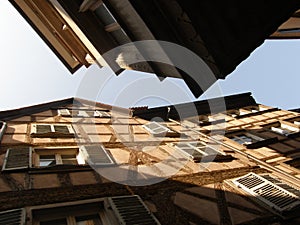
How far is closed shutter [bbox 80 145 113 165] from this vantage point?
19.8 ft

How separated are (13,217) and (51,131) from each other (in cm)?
414

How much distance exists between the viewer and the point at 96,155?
6395mm

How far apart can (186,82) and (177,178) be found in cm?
290

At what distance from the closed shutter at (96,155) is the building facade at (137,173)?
3 centimetres

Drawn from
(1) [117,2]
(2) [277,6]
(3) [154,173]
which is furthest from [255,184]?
(1) [117,2]

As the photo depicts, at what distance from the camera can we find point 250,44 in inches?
126

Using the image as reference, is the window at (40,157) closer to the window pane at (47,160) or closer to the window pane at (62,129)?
the window pane at (47,160)

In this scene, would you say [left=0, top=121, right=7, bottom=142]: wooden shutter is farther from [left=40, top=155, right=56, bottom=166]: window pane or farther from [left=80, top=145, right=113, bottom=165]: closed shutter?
[left=80, top=145, right=113, bottom=165]: closed shutter

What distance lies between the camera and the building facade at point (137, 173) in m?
4.41

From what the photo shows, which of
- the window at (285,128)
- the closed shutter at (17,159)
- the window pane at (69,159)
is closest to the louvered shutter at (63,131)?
the window pane at (69,159)

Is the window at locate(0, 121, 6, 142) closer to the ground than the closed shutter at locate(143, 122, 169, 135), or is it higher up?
higher up

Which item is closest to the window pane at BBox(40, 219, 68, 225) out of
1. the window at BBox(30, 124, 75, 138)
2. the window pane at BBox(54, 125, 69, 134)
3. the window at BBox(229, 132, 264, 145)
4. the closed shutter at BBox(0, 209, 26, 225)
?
the closed shutter at BBox(0, 209, 26, 225)

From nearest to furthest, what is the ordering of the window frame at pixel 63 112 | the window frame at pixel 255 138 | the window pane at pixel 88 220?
1. the window pane at pixel 88 220
2. the window frame at pixel 255 138
3. the window frame at pixel 63 112

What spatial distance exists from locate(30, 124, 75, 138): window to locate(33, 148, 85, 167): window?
88cm
